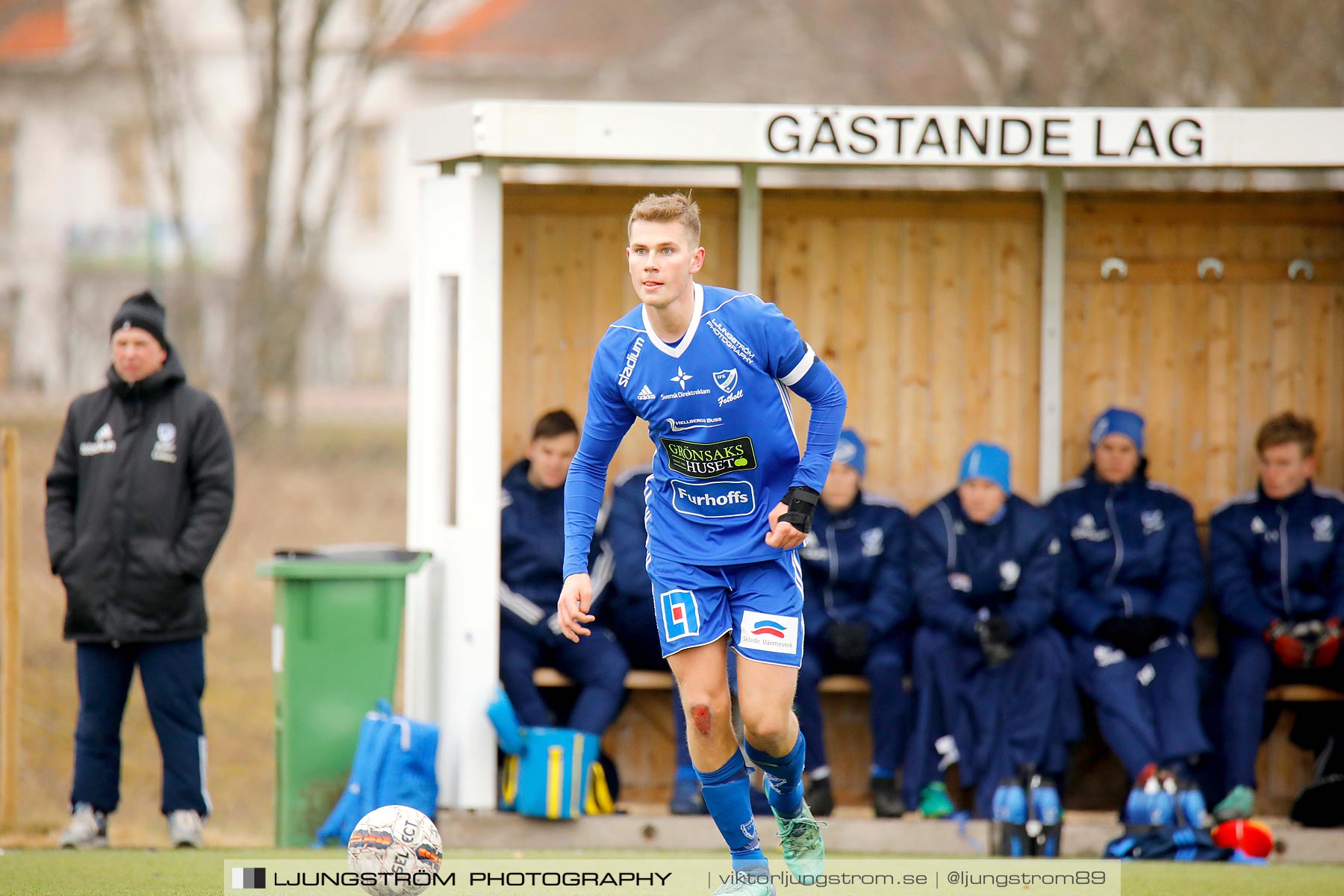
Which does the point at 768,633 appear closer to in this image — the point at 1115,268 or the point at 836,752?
the point at 836,752

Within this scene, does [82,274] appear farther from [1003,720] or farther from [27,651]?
[1003,720]

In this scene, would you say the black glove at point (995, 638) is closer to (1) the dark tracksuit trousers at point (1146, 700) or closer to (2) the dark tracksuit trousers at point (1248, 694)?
(1) the dark tracksuit trousers at point (1146, 700)

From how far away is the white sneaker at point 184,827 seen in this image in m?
6.29

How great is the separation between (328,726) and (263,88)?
487 inches

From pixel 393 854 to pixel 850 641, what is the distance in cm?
281

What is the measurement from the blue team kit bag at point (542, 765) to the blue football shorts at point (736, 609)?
1822 millimetres

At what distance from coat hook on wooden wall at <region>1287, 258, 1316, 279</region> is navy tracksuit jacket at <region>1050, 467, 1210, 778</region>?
122cm

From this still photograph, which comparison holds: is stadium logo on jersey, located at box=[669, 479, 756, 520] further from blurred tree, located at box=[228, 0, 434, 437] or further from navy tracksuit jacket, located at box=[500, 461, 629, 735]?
blurred tree, located at box=[228, 0, 434, 437]

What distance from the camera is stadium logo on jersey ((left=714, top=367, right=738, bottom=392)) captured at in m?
4.60

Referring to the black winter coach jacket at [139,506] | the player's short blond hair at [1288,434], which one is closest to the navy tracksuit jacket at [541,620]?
the black winter coach jacket at [139,506]

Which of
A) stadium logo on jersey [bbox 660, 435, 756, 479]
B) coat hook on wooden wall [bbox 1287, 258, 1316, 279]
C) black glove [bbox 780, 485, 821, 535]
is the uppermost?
coat hook on wooden wall [bbox 1287, 258, 1316, 279]

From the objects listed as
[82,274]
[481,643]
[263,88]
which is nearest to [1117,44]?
[263,88]

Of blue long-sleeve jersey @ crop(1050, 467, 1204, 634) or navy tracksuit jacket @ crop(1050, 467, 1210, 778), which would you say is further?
blue long-sleeve jersey @ crop(1050, 467, 1204, 634)

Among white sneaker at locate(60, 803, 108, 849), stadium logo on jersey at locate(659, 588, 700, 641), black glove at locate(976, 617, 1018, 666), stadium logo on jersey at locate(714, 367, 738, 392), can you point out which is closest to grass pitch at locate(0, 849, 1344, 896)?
white sneaker at locate(60, 803, 108, 849)
